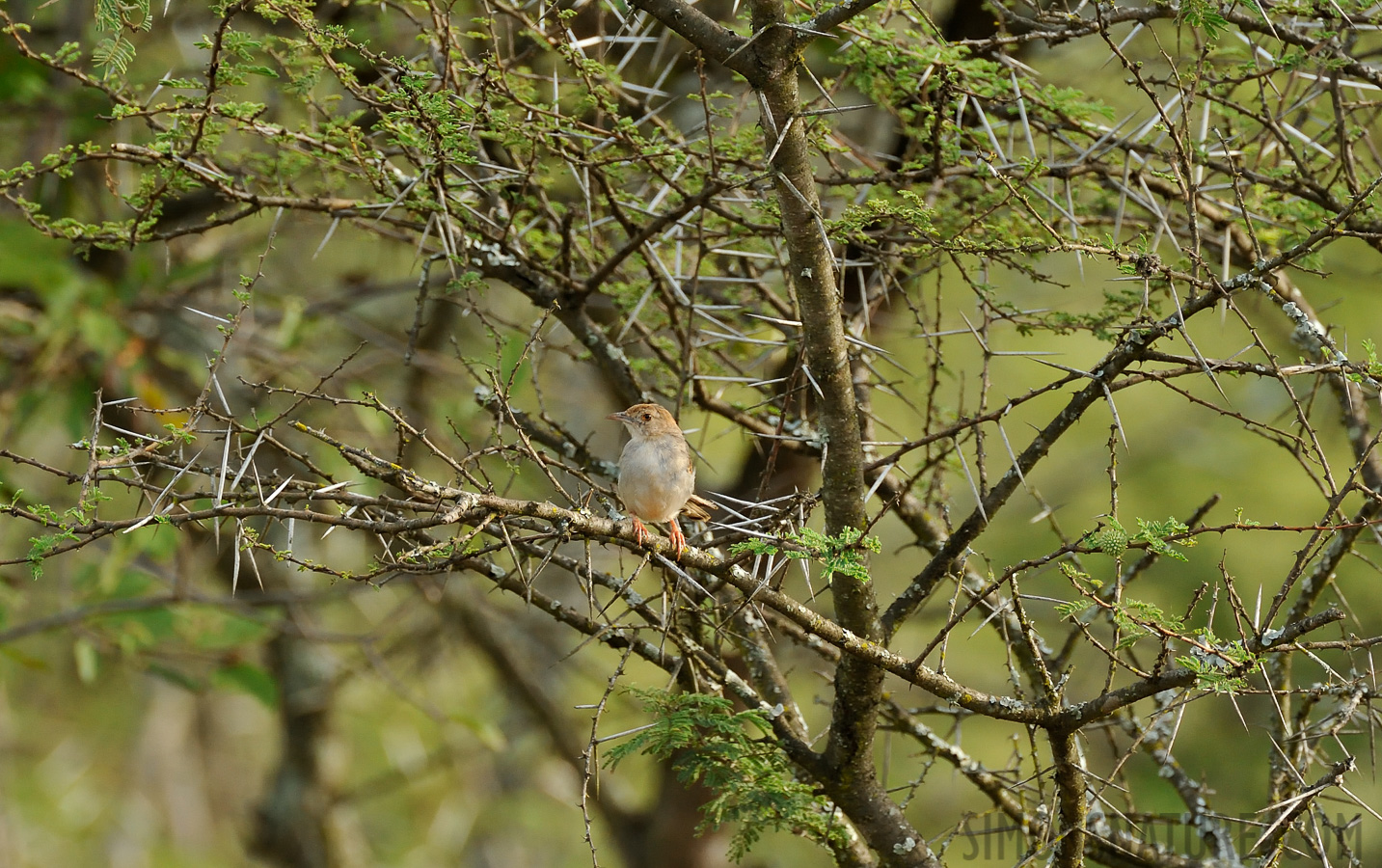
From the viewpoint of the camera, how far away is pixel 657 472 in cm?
473

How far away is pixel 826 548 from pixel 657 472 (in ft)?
5.30

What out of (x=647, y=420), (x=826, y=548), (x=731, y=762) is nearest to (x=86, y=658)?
(x=647, y=420)

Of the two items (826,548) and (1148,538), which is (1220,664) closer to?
(1148,538)

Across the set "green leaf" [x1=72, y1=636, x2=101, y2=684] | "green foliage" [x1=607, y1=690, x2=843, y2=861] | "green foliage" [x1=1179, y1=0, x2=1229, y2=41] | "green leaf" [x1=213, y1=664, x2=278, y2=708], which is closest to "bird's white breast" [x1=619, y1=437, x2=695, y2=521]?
"green foliage" [x1=607, y1=690, x2=843, y2=861]

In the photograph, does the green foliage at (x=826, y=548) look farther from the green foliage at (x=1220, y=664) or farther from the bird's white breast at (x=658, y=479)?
the bird's white breast at (x=658, y=479)

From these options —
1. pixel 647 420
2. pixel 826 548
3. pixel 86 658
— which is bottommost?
pixel 86 658

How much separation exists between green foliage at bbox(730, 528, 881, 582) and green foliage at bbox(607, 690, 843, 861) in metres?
0.76

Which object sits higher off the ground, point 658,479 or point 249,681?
point 658,479

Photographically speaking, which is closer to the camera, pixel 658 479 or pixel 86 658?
pixel 658 479

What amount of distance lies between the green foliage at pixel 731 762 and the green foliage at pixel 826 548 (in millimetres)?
756

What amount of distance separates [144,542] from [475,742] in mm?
5741

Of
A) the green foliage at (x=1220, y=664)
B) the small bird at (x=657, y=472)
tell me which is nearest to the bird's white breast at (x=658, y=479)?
the small bird at (x=657, y=472)

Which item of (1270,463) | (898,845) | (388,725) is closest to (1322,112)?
(898,845)

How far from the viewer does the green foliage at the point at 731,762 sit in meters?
3.79
